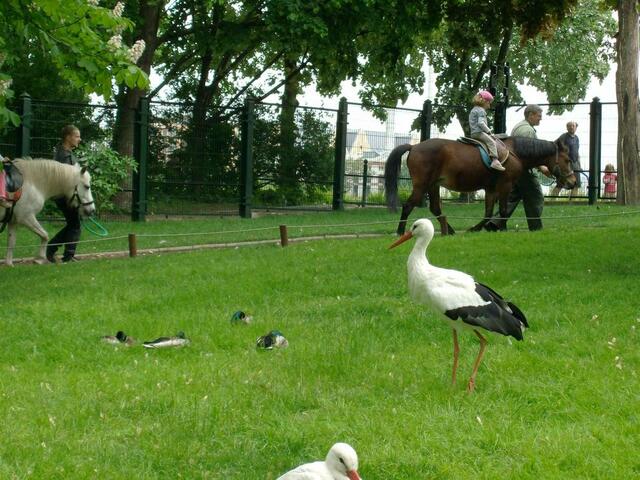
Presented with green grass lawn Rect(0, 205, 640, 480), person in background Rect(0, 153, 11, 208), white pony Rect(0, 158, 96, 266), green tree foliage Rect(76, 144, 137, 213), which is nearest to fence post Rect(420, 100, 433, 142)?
green tree foliage Rect(76, 144, 137, 213)

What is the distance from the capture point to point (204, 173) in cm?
2738

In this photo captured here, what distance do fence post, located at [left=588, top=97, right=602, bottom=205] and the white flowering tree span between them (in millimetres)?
19048

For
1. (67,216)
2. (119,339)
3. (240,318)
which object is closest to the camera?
(119,339)

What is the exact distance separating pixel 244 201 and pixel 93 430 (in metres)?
→ 20.1

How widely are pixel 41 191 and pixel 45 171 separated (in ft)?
1.14

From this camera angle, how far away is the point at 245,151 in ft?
90.5

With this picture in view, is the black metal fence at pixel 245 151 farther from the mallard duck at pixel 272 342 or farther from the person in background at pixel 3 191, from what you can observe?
the mallard duck at pixel 272 342

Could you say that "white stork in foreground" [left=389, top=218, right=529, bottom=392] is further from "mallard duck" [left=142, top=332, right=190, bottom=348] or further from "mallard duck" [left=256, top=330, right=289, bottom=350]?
"mallard duck" [left=142, top=332, right=190, bottom=348]

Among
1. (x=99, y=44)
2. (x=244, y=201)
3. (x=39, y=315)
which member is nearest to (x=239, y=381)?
(x=39, y=315)

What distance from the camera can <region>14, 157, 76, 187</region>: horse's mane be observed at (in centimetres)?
1708

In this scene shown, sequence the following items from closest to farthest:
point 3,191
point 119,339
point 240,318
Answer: point 119,339 → point 240,318 → point 3,191

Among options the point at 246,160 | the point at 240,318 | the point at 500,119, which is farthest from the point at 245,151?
the point at 240,318

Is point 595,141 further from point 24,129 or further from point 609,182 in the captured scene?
point 24,129

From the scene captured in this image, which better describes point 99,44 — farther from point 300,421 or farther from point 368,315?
point 300,421
